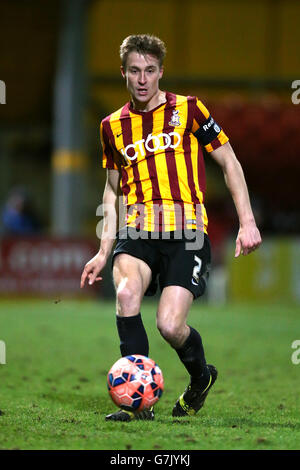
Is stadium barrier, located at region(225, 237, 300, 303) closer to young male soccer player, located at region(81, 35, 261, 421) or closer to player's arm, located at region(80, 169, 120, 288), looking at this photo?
player's arm, located at region(80, 169, 120, 288)

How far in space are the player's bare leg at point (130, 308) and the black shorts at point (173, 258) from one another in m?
0.09

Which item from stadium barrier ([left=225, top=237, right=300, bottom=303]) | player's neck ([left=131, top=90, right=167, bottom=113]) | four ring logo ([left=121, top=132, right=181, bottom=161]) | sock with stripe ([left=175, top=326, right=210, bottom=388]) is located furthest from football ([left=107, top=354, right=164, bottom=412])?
stadium barrier ([left=225, top=237, right=300, bottom=303])

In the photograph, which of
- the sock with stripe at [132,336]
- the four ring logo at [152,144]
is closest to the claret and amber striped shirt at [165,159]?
the four ring logo at [152,144]

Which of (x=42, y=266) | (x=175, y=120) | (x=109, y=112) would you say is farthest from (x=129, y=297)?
(x=109, y=112)

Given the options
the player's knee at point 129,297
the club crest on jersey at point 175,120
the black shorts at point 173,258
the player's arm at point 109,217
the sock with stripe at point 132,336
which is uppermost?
the club crest on jersey at point 175,120

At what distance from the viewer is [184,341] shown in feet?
16.1

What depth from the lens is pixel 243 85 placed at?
2500 cm

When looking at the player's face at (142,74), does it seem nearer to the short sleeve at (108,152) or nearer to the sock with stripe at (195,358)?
the short sleeve at (108,152)

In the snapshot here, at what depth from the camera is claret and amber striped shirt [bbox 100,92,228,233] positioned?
495 centimetres

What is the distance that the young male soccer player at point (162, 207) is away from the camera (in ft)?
15.8

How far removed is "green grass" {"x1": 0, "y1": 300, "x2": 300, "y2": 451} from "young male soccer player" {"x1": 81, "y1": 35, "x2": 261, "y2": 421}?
0.37 m

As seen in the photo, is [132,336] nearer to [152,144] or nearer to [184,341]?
[184,341]
